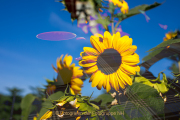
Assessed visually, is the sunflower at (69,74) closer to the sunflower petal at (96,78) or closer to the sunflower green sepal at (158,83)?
Result: the sunflower petal at (96,78)

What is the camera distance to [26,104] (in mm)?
196

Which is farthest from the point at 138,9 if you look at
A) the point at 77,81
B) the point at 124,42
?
the point at 77,81

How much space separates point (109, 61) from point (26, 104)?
17 cm

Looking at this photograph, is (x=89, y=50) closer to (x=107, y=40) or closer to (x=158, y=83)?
(x=107, y=40)

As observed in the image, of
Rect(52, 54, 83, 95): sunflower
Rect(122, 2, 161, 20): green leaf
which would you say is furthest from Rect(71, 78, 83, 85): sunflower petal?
Rect(122, 2, 161, 20): green leaf

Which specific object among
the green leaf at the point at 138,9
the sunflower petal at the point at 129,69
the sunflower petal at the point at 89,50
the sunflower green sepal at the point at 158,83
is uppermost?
the green leaf at the point at 138,9

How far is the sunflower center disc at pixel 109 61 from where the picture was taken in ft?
0.81

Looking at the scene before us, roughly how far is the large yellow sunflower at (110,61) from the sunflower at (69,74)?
0.02 m

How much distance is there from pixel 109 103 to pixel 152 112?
0.09 m

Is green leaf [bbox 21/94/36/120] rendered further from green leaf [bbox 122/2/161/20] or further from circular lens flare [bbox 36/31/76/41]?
green leaf [bbox 122/2/161/20]

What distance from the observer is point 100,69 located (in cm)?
25

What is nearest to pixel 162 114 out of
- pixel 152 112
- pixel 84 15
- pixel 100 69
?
pixel 152 112

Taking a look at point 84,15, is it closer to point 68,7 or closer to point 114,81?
point 68,7

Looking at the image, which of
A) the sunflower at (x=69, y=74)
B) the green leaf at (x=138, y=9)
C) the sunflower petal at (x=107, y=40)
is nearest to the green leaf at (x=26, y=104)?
the sunflower at (x=69, y=74)
